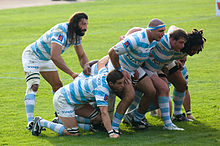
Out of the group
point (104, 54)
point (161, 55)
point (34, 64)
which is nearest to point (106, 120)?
point (161, 55)

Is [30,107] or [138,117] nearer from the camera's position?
[138,117]

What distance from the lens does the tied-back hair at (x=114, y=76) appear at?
21.0 ft

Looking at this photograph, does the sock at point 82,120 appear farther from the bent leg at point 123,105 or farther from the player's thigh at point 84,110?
the bent leg at point 123,105

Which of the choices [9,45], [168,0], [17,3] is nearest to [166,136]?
[9,45]

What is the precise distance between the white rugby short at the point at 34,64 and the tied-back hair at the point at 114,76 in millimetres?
1411

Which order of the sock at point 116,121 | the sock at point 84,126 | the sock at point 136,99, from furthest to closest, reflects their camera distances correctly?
the sock at point 136,99
the sock at point 84,126
the sock at point 116,121

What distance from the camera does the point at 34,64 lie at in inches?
291

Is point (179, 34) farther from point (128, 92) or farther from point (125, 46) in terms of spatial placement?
point (128, 92)

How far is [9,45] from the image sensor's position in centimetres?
1683

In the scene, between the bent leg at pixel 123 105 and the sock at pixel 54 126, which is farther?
the sock at pixel 54 126

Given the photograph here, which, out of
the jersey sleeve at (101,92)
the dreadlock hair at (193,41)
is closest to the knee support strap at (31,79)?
the jersey sleeve at (101,92)

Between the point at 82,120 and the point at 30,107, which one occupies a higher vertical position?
the point at 30,107

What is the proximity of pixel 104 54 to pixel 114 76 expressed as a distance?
788 cm

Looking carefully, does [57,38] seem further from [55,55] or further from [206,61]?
[206,61]
